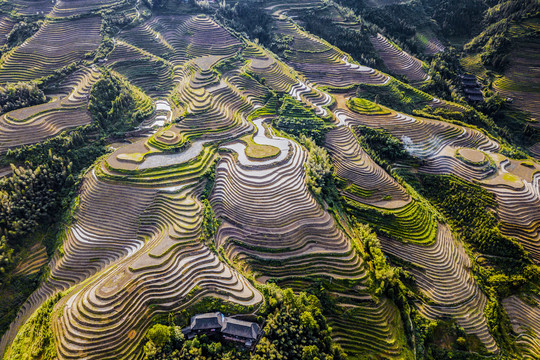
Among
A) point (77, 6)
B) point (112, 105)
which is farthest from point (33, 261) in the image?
point (77, 6)

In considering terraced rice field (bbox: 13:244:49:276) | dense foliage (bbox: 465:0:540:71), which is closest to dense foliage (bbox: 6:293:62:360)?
terraced rice field (bbox: 13:244:49:276)

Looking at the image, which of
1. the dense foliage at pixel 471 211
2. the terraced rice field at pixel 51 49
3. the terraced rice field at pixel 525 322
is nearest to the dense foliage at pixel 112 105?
the terraced rice field at pixel 51 49

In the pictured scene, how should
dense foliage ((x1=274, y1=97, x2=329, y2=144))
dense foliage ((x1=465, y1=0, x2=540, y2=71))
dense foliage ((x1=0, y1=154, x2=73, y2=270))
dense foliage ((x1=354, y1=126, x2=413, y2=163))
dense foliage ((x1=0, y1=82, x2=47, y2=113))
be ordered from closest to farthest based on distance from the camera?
dense foliage ((x1=0, y1=154, x2=73, y2=270)), dense foliage ((x1=0, y1=82, x2=47, y2=113)), dense foliage ((x1=354, y1=126, x2=413, y2=163)), dense foliage ((x1=274, y1=97, x2=329, y2=144)), dense foliage ((x1=465, y1=0, x2=540, y2=71))

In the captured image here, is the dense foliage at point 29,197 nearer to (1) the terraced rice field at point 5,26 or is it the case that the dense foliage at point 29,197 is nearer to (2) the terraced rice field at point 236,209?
(2) the terraced rice field at point 236,209

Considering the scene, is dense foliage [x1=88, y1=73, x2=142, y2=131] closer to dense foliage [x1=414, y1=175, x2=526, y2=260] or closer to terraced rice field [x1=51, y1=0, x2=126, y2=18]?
terraced rice field [x1=51, y1=0, x2=126, y2=18]

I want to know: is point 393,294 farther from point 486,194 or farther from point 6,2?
point 6,2

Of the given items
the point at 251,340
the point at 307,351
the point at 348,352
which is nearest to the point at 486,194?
the point at 348,352

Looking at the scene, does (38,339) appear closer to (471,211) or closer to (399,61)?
(471,211)
